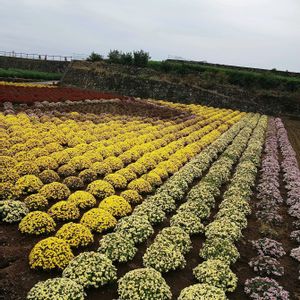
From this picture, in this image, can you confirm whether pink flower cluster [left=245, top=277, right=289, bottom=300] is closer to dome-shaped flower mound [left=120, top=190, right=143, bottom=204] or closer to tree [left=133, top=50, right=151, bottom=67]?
dome-shaped flower mound [left=120, top=190, right=143, bottom=204]

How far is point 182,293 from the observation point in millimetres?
7770

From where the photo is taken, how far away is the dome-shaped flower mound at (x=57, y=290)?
6.93 m

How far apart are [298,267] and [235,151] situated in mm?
10933

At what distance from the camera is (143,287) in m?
7.54

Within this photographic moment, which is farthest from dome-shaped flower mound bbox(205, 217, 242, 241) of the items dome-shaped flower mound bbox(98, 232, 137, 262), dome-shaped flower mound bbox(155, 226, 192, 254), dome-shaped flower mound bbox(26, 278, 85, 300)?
dome-shaped flower mound bbox(26, 278, 85, 300)

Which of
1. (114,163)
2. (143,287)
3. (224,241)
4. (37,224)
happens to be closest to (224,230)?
(224,241)

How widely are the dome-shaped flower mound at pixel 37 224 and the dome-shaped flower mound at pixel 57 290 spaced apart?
233 cm

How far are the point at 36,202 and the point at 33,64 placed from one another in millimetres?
62332

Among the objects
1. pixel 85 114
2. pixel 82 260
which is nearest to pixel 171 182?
pixel 82 260

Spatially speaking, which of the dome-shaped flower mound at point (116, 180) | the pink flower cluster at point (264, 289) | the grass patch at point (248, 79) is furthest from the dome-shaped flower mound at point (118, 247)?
the grass patch at point (248, 79)

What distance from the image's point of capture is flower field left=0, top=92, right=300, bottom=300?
8047 millimetres

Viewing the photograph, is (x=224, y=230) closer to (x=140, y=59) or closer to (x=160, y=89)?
(x=160, y=89)

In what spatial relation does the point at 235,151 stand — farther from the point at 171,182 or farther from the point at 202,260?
the point at 202,260

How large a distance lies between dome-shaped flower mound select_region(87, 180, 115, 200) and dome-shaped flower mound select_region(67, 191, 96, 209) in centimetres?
67
